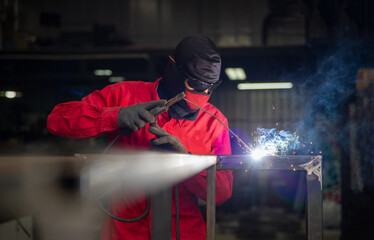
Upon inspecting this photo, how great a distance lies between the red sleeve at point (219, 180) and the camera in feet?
4.85

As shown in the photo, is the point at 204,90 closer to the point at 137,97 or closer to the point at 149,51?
the point at 137,97

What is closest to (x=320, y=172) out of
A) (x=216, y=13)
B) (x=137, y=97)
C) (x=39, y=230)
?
(x=137, y=97)

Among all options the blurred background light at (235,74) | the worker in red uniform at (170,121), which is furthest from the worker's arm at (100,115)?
the blurred background light at (235,74)

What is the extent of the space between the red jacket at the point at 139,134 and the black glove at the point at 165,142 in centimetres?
16

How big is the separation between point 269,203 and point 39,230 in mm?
3392

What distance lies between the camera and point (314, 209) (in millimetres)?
1091

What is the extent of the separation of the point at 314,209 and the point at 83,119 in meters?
0.90

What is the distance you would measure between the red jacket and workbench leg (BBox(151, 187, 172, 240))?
71 centimetres

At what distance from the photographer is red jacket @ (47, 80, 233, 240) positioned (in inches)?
56.2

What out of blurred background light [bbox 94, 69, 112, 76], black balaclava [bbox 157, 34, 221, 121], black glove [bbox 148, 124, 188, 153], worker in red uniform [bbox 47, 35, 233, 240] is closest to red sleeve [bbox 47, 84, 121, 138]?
worker in red uniform [bbox 47, 35, 233, 240]

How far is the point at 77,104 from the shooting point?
1.46m

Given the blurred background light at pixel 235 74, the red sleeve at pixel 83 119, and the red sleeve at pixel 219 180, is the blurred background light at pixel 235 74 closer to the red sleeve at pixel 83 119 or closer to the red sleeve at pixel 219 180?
the red sleeve at pixel 219 180

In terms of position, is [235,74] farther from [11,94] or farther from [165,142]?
[165,142]

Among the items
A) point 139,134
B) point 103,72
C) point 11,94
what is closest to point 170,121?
point 139,134
